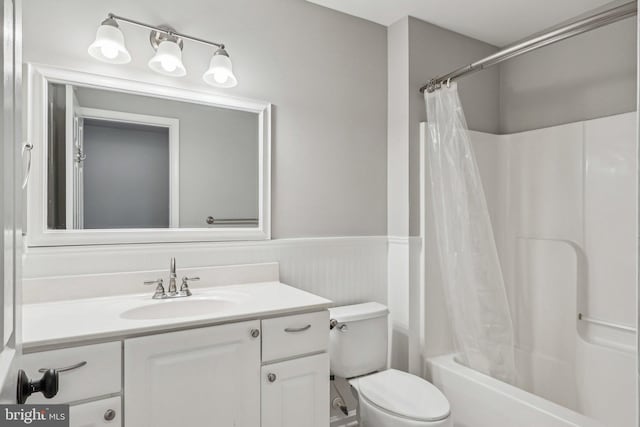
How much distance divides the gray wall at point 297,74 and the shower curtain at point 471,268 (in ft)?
1.47

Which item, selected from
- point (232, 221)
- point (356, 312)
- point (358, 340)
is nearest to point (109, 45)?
point (232, 221)

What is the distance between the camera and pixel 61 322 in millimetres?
1222

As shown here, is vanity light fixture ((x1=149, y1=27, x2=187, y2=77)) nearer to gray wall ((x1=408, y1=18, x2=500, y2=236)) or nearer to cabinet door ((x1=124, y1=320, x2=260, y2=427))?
cabinet door ((x1=124, y1=320, x2=260, y2=427))

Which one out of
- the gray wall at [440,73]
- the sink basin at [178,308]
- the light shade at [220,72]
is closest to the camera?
the sink basin at [178,308]

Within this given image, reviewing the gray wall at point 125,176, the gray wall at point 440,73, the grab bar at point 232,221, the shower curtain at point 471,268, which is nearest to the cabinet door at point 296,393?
the grab bar at point 232,221

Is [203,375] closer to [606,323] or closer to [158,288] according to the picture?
[158,288]

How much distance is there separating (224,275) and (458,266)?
1.26m

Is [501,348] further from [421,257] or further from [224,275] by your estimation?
[224,275]

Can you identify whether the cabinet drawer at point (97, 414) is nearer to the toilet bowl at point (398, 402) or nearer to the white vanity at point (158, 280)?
the white vanity at point (158, 280)

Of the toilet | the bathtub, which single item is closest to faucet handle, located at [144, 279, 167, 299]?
the toilet

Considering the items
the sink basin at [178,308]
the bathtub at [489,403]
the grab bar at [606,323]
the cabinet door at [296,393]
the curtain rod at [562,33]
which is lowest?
the bathtub at [489,403]

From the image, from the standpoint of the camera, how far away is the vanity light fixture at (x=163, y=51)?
152 cm

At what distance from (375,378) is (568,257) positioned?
136 centimetres

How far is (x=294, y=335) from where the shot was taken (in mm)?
1470
